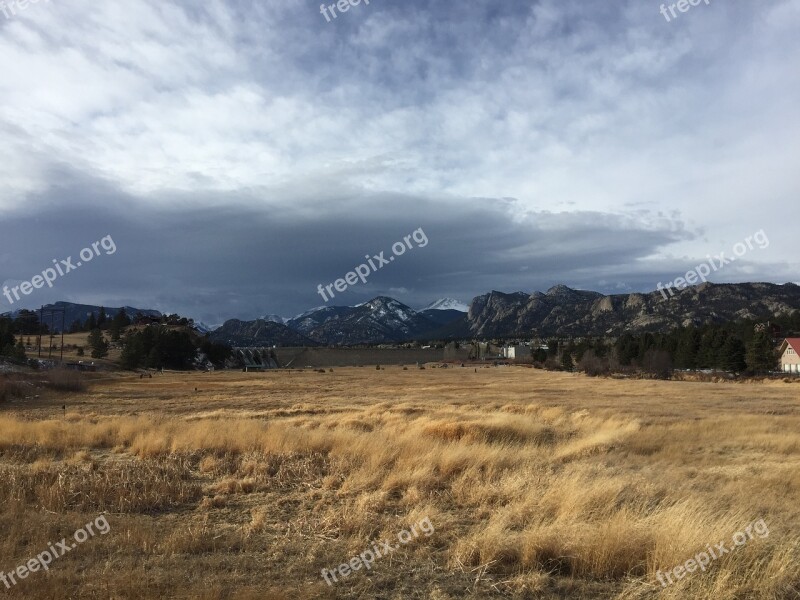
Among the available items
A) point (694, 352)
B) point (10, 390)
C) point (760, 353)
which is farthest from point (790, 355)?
point (10, 390)

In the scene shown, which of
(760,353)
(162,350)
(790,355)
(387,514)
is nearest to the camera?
(387,514)

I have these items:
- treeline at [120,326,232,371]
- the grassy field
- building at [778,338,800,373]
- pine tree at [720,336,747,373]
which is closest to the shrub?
the grassy field

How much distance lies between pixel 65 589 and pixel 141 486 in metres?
4.65

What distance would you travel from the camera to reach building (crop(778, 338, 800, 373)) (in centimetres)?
8512

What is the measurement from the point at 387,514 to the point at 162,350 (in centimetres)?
11411

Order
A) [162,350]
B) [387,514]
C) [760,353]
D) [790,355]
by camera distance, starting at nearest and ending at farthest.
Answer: [387,514]
[760,353]
[790,355]
[162,350]

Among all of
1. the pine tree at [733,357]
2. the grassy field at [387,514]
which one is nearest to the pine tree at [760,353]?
the pine tree at [733,357]

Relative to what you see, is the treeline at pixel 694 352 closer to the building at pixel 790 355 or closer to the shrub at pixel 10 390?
the building at pixel 790 355

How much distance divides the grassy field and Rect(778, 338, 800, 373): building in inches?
3307

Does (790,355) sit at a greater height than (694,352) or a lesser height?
lesser

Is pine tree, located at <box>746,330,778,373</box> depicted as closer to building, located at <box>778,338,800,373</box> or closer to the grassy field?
building, located at <box>778,338,800,373</box>

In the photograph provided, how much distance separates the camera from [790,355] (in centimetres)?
8781

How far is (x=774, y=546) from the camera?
689cm

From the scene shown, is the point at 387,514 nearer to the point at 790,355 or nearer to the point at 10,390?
the point at 10,390
